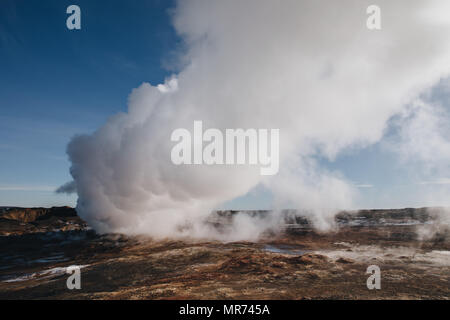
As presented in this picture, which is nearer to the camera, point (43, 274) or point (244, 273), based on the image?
point (244, 273)

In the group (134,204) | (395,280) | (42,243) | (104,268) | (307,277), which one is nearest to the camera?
(395,280)

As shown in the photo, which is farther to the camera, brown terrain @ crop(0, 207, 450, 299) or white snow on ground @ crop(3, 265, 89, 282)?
white snow on ground @ crop(3, 265, 89, 282)

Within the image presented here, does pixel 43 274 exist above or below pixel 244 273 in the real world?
below

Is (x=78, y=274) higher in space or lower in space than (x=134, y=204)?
lower

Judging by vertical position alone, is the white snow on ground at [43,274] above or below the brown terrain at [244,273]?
below

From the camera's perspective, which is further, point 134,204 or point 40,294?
point 134,204

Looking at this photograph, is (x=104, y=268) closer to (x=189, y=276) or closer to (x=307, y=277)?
(x=189, y=276)

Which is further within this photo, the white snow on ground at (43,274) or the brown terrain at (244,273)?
the white snow on ground at (43,274)

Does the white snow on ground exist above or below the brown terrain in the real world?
below
